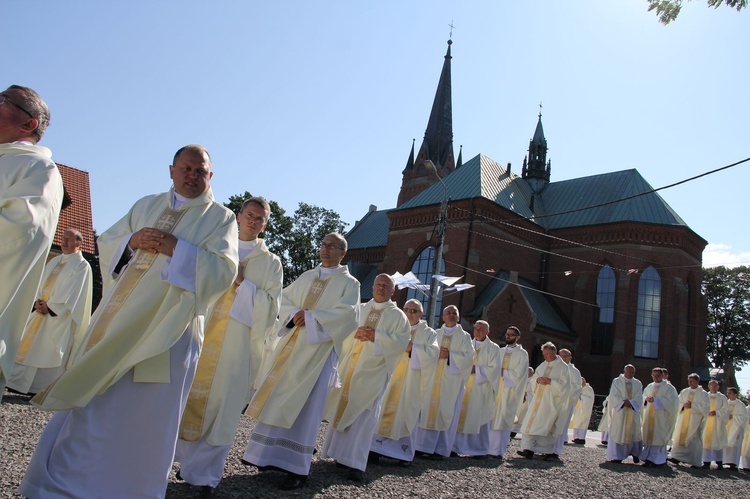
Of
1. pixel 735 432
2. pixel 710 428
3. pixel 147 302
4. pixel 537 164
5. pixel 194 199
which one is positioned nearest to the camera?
pixel 147 302

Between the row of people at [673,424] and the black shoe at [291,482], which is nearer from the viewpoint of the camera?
Answer: the black shoe at [291,482]

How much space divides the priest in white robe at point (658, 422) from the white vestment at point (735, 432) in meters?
3.54

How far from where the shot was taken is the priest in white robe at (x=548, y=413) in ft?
41.3

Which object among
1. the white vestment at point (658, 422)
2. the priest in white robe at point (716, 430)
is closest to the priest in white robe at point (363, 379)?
the white vestment at point (658, 422)

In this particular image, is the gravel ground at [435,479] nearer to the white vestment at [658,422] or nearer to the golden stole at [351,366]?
the golden stole at [351,366]

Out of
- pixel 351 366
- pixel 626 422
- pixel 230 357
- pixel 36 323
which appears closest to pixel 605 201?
pixel 626 422

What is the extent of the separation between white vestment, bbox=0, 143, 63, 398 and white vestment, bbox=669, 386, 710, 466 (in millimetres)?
16791

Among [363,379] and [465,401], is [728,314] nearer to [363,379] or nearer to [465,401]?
[465,401]

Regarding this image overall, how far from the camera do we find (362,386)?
7.12 m

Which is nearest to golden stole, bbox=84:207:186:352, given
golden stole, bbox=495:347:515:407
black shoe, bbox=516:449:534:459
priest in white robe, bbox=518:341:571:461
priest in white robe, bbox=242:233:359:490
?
priest in white robe, bbox=242:233:359:490

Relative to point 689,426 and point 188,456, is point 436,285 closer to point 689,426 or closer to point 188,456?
point 689,426

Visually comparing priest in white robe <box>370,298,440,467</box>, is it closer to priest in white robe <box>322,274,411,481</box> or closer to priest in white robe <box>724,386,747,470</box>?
priest in white robe <box>322,274,411,481</box>

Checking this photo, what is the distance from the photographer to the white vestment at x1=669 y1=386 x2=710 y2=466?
16.2 meters

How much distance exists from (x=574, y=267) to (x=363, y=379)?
30.5 metres
